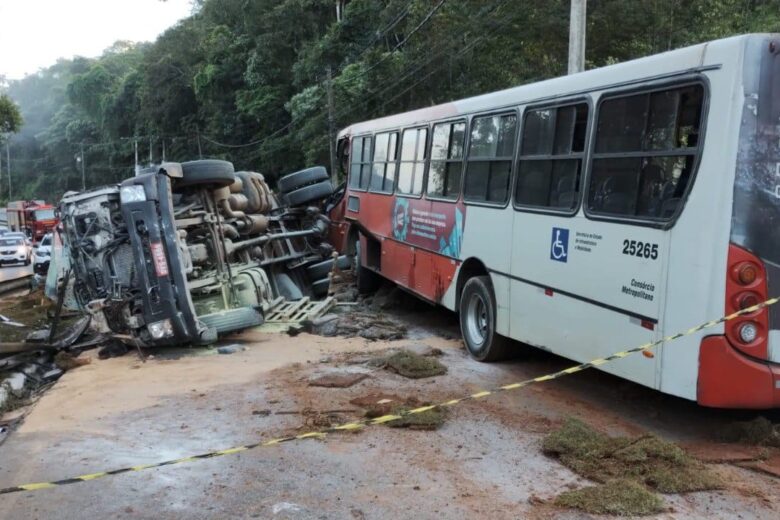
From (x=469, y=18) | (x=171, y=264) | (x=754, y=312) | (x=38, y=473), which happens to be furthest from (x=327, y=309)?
(x=469, y=18)

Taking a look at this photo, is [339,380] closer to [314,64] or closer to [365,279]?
[365,279]

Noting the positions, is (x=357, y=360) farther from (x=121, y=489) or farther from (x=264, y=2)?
(x=264, y=2)

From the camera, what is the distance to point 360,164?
1228cm

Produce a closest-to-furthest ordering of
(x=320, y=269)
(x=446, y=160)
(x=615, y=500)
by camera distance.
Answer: (x=615, y=500) → (x=446, y=160) → (x=320, y=269)

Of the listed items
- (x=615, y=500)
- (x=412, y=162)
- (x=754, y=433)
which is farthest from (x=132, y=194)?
(x=754, y=433)

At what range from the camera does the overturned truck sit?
8359 mm

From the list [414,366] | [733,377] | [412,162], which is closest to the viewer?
[733,377]

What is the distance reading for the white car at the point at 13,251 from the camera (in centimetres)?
2780

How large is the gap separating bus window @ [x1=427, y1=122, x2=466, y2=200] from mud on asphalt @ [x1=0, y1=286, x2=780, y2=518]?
1971mm

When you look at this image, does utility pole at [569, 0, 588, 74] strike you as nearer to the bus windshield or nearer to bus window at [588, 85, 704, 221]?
bus window at [588, 85, 704, 221]

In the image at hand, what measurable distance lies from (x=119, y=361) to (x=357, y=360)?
3.09 metres

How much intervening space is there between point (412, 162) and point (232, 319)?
3.23m

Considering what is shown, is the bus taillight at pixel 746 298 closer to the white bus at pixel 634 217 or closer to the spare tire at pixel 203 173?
the white bus at pixel 634 217

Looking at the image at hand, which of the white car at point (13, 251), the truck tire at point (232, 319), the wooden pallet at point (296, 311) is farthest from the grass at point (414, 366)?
the white car at point (13, 251)
